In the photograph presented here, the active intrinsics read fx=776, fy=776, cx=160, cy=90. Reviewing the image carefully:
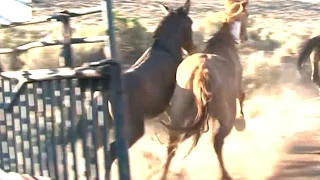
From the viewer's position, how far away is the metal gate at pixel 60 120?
15.0 feet

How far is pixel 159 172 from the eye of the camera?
251 inches

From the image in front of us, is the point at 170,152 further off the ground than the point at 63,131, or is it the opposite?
the point at 63,131

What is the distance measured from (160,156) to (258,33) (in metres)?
1.47

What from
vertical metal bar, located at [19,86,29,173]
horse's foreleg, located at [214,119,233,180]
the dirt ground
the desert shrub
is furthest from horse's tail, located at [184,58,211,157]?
vertical metal bar, located at [19,86,29,173]

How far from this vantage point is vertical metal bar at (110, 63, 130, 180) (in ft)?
14.8

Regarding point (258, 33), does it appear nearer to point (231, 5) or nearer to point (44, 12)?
point (231, 5)

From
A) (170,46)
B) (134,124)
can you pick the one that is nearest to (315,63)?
(170,46)

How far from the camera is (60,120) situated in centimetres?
468

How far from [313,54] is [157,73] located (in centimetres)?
161

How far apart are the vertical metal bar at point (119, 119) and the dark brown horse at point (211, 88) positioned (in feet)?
4.60

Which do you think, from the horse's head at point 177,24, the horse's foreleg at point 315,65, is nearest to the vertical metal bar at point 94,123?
the horse's head at point 177,24

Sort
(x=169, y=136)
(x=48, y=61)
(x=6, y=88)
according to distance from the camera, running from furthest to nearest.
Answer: (x=48, y=61)
(x=169, y=136)
(x=6, y=88)

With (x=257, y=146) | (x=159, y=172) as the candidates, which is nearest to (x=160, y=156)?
(x=159, y=172)

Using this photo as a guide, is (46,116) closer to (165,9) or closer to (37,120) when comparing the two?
(37,120)
